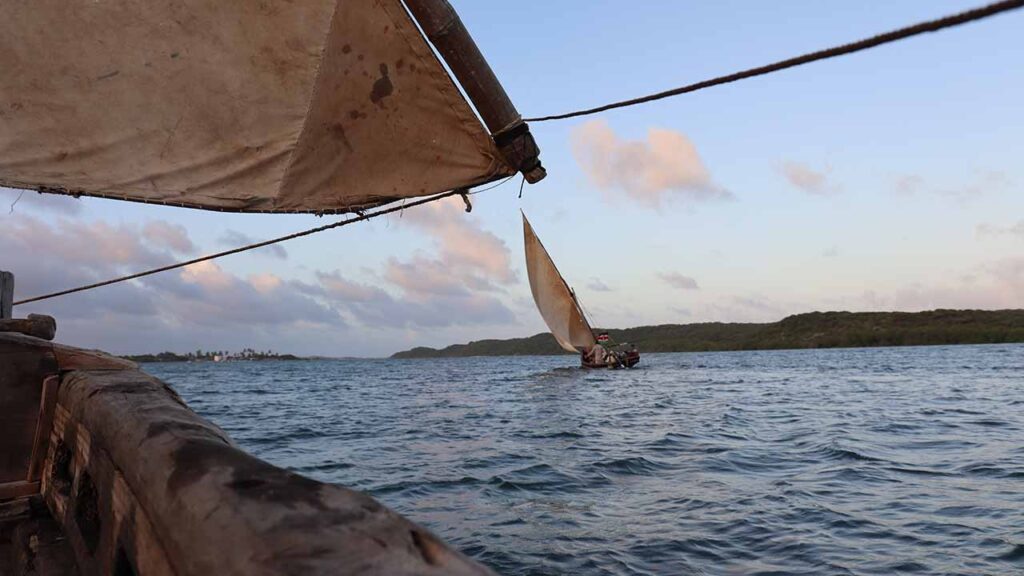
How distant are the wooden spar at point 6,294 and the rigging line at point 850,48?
551 cm

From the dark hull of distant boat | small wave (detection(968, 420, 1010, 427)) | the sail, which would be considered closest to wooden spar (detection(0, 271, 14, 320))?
small wave (detection(968, 420, 1010, 427))

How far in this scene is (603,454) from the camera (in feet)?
44.4

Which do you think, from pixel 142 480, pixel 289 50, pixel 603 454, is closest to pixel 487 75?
pixel 289 50

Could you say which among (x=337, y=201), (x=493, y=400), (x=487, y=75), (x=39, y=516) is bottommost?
(x=493, y=400)

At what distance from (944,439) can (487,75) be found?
15.0 metres

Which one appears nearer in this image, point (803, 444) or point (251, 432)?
point (803, 444)

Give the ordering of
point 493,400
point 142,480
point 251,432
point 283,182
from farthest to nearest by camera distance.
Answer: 1. point 493,400
2. point 251,432
3. point 283,182
4. point 142,480

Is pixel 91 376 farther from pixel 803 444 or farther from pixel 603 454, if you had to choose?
pixel 803 444

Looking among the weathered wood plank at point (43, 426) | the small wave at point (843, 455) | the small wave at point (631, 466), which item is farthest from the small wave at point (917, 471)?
the weathered wood plank at point (43, 426)

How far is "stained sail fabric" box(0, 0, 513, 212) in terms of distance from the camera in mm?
3176

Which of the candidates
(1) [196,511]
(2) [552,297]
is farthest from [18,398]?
(2) [552,297]

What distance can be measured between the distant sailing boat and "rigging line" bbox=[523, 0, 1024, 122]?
1560 inches

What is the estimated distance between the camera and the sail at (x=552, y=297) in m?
43.5

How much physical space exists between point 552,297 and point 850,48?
145ft
